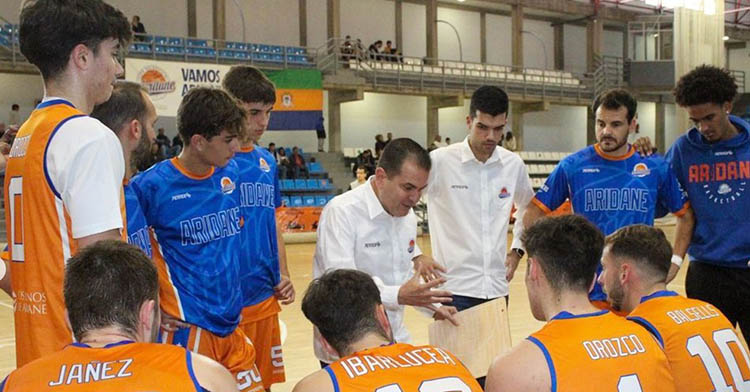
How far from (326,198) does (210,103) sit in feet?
60.3

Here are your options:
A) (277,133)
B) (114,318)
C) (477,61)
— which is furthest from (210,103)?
(477,61)

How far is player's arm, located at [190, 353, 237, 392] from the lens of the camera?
6.69 feet

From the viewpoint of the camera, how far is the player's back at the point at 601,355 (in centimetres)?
234

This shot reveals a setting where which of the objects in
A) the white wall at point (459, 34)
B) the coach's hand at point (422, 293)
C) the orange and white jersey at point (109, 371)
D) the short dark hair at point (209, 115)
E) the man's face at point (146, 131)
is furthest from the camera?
the white wall at point (459, 34)

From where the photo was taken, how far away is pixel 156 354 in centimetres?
200

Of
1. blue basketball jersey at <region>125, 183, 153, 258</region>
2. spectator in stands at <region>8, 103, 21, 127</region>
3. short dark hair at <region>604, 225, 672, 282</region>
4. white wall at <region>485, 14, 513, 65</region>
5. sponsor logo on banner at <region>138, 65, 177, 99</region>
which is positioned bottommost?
short dark hair at <region>604, 225, 672, 282</region>

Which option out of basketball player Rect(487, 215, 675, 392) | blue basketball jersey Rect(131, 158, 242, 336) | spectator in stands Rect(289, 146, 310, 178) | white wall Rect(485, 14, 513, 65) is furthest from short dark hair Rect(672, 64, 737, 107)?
white wall Rect(485, 14, 513, 65)

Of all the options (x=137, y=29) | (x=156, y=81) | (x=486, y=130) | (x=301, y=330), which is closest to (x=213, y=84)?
(x=156, y=81)

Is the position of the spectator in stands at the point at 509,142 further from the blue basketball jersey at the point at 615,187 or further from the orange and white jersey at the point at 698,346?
the orange and white jersey at the point at 698,346

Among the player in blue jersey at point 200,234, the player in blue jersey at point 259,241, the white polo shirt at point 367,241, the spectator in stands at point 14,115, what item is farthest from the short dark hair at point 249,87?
the spectator in stands at point 14,115

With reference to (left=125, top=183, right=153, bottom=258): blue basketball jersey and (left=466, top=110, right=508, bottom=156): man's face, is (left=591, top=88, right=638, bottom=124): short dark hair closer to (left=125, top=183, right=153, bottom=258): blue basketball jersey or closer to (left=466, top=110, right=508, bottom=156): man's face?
(left=466, top=110, right=508, bottom=156): man's face

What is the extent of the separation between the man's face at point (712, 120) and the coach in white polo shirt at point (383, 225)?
6.29 feet

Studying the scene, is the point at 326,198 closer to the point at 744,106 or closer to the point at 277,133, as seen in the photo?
the point at 277,133

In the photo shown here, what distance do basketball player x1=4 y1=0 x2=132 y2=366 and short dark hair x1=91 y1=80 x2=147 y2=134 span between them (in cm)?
38
